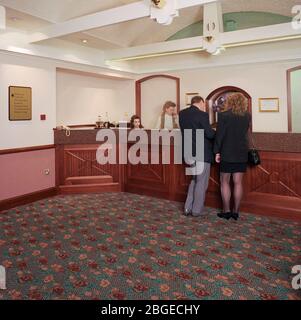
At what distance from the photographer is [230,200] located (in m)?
4.72

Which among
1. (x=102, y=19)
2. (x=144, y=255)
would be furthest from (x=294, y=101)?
(x=144, y=255)

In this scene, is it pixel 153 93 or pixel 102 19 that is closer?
pixel 102 19

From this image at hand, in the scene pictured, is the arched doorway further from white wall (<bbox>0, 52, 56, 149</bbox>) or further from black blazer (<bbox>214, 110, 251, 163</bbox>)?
white wall (<bbox>0, 52, 56, 149</bbox>)

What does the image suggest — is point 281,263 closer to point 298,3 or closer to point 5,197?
point 5,197

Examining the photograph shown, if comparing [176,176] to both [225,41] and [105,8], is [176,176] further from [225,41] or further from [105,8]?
[105,8]

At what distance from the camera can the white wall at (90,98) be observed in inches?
265

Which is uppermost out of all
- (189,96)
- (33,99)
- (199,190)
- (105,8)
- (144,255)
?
(105,8)

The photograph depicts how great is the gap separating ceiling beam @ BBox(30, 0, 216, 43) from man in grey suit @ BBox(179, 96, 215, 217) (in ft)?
4.10

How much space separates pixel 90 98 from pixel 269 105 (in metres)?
3.89

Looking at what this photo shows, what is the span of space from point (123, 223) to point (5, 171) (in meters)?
2.18

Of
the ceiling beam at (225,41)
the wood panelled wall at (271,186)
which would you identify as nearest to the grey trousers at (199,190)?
the wood panelled wall at (271,186)

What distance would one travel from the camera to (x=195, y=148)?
446 cm

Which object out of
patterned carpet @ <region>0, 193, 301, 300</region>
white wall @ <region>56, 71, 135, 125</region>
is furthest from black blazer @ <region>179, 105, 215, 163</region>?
white wall @ <region>56, 71, 135, 125</region>

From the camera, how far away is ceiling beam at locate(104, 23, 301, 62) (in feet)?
16.5
